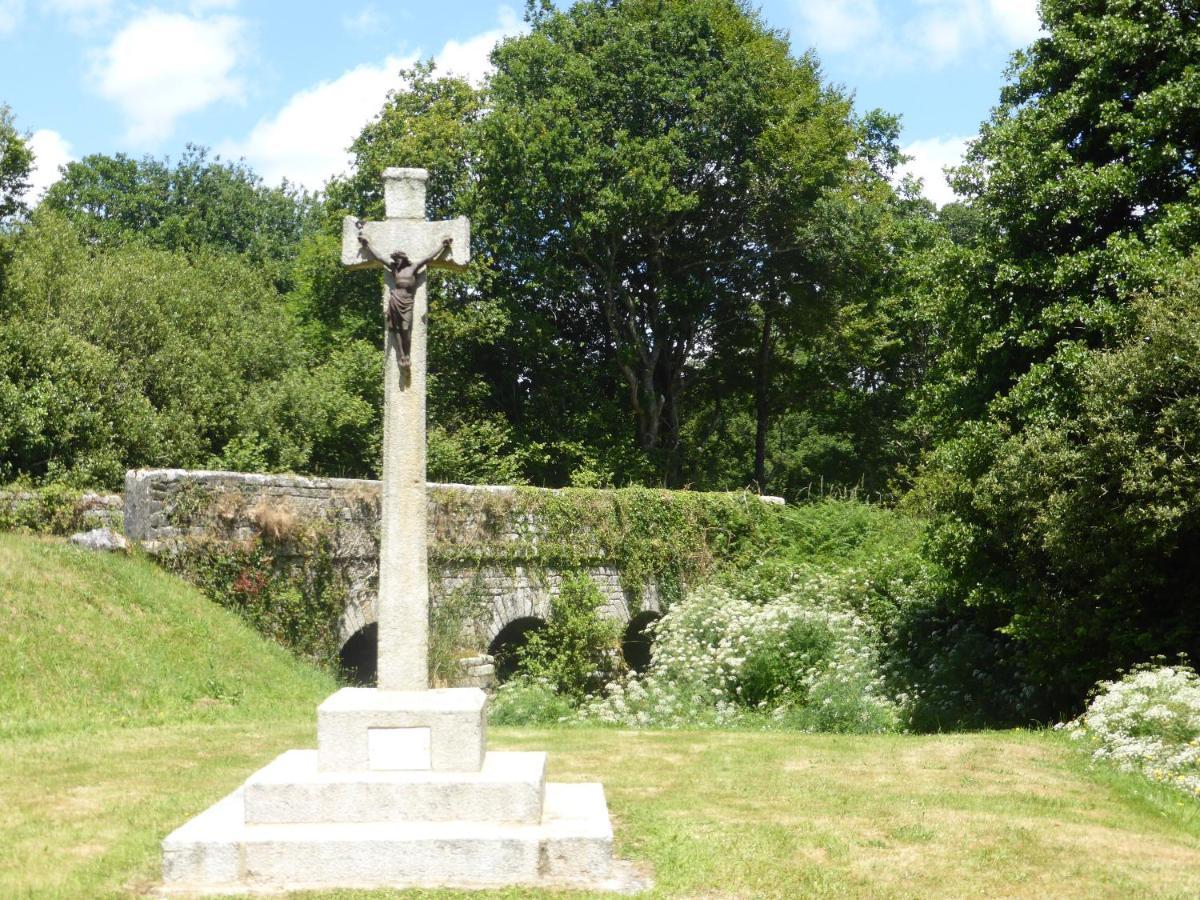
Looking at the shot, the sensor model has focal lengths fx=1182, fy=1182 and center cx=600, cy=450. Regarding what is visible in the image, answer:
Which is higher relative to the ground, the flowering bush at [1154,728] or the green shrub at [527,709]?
the flowering bush at [1154,728]

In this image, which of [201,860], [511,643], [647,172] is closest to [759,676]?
[511,643]

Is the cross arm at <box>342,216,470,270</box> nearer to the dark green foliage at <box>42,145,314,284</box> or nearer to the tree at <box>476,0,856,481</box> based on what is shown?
the tree at <box>476,0,856,481</box>

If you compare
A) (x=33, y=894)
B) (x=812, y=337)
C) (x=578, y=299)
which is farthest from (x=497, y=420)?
(x=33, y=894)

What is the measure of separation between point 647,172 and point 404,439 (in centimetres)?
1934

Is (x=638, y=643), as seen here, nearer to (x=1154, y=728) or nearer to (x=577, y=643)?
(x=577, y=643)

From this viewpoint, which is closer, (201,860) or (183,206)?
(201,860)

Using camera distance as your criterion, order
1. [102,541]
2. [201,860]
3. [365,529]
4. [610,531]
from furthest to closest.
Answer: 1. [610,531]
2. [365,529]
3. [102,541]
4. [201,860]

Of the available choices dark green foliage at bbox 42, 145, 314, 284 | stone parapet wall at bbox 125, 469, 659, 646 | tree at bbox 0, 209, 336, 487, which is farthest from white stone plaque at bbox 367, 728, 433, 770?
dark green foliage at bbox 42, 145, 314, 284

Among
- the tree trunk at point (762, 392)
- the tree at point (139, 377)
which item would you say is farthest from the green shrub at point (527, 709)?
the tree trunk at point (762, 392)

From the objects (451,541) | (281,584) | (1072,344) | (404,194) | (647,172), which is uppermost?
(647,172)

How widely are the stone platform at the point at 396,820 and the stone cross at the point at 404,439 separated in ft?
0.90

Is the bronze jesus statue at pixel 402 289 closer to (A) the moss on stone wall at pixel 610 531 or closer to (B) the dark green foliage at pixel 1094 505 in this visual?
(B) the dark green foliage at pixel 1094 505

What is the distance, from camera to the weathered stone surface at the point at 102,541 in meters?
14.2

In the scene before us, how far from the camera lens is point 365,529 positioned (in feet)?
51.7
